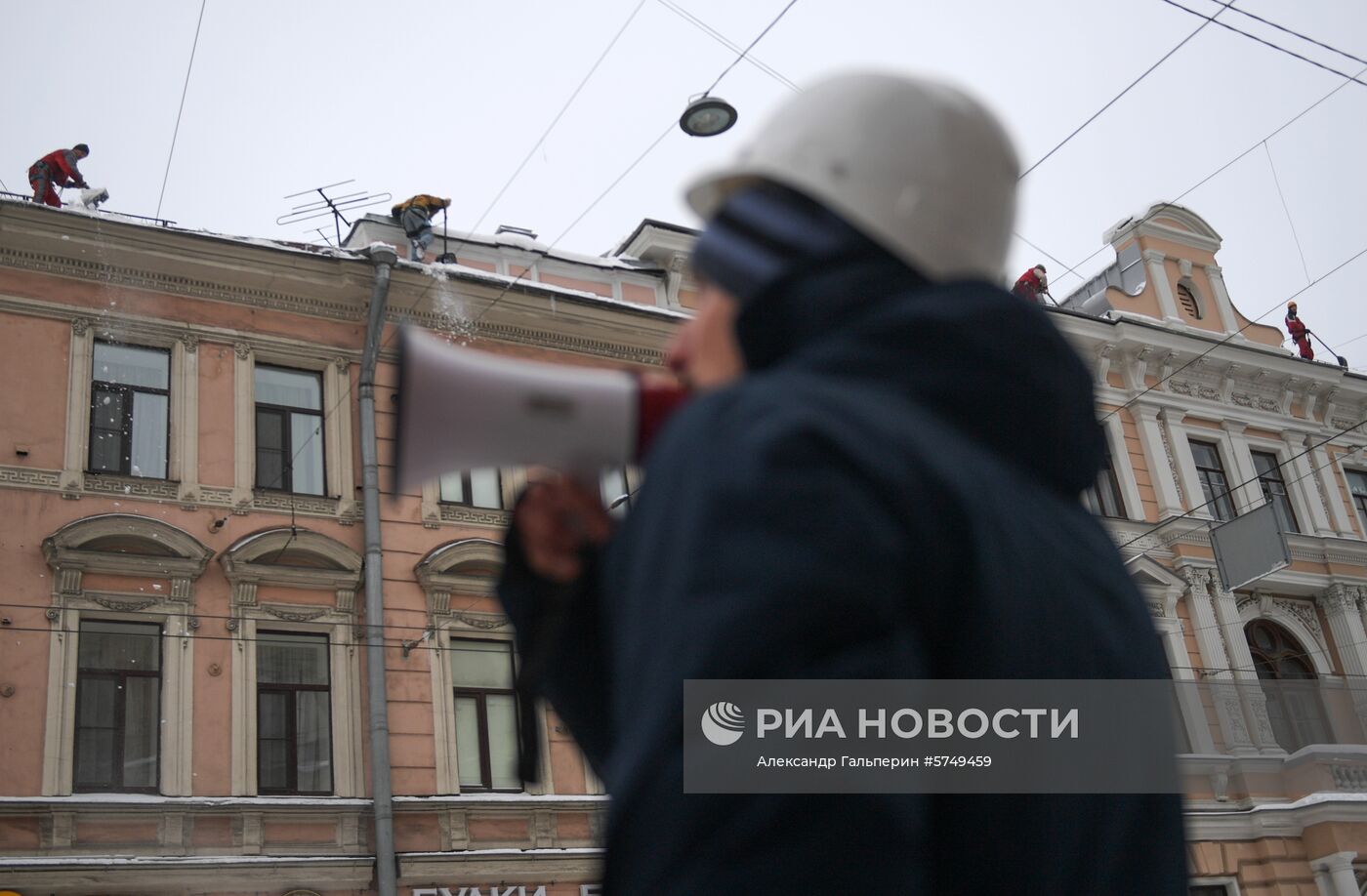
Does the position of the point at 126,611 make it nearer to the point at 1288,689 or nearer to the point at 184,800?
the point at 184,800

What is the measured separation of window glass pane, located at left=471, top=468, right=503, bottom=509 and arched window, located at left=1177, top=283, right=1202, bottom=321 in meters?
12.4

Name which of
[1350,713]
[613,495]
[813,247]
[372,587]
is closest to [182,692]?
[372,587]

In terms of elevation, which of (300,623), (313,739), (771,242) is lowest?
(771,242)

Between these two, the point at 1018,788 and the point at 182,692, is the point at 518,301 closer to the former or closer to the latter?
the point at 182,692

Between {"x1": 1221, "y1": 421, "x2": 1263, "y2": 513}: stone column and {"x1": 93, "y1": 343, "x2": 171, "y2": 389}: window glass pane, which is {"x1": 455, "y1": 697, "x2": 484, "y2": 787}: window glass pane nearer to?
{"x1": 93, "y1": 343, "x2": 171, "y2": 389}: window glass pane

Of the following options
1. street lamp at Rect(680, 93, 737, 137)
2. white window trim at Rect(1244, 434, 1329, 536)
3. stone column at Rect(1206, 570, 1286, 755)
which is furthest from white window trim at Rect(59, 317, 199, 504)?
white window trim at Rect(1244, 434, 1329, 536)

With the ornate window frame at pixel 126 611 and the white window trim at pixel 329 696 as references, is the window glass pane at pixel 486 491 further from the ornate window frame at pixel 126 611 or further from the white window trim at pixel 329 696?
the ornate window frame at pixel 126 611

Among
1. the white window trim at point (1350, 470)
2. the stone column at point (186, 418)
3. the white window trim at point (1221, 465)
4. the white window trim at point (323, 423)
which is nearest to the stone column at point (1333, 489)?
the white window trim at point (1350, 470)

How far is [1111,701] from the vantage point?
50.2 inches

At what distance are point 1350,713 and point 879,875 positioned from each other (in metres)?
21.5

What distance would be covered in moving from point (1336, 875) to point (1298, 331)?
964cm

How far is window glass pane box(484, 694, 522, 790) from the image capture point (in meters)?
14.2

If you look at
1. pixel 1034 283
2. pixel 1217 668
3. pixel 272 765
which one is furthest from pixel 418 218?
pixel 1217 668

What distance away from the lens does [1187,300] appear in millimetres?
22750
